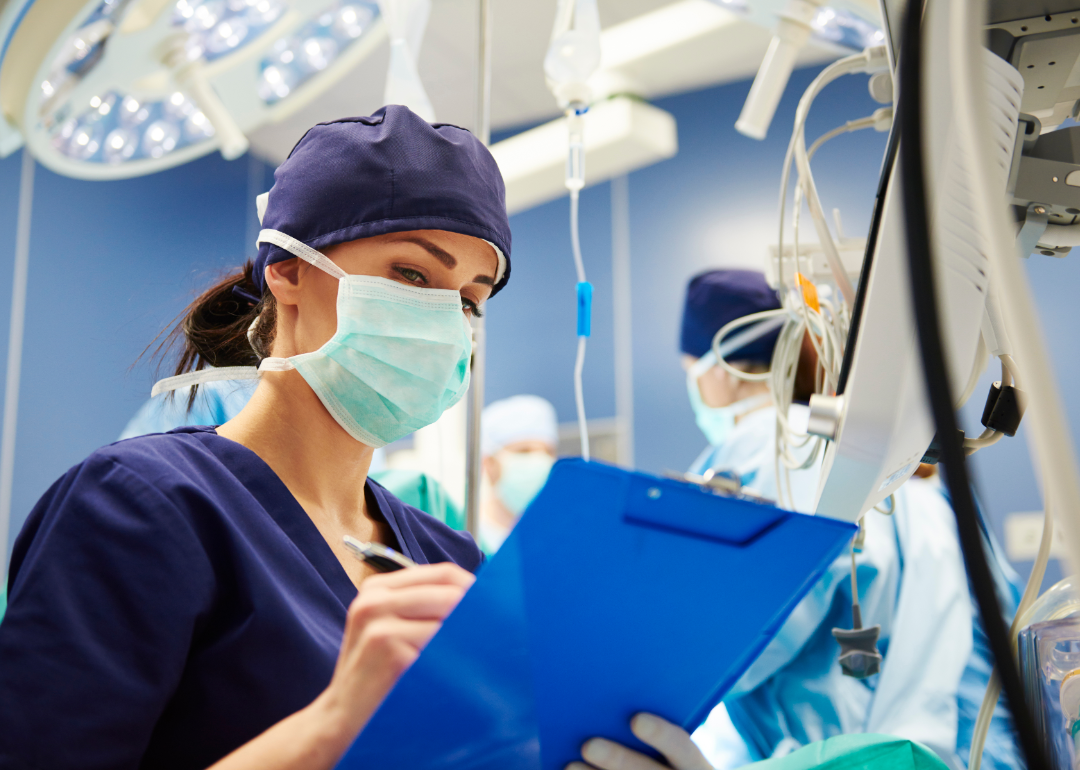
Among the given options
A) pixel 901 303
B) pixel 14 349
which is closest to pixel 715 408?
pixel 901 303

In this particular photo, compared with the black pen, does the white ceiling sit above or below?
above

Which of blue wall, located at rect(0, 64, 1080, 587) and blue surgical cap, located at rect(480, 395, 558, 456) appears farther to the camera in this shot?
blue surgical cap, located at rect(480, 395, 558, 456)

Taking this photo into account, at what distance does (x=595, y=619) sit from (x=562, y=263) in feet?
10.1

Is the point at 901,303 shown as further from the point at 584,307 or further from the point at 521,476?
the point at 521,476

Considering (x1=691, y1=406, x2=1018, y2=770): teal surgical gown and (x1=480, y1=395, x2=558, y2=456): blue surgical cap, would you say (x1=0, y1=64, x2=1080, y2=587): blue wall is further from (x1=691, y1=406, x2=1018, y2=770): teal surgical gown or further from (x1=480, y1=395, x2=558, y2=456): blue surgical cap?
(x1=691, y1=406, x2=1018, y2=770): teal surgical gown

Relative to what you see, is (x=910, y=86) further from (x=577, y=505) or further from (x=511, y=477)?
(x=511, y=477)

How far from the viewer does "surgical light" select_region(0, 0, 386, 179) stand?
1.01m

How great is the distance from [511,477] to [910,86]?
9.70 feet

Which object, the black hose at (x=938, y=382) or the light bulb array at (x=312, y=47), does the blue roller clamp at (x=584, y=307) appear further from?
the black hose at (x=938, y=382)

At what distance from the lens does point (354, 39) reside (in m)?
1.43

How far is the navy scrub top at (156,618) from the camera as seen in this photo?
57 centimetres

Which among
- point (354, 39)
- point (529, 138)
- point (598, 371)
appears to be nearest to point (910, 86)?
point (354, 39)

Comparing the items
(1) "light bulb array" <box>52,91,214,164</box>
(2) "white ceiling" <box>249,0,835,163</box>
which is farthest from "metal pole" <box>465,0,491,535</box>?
(2) "white ceiling" <box>249,0,835,163</box>

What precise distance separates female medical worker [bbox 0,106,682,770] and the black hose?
314 mm
